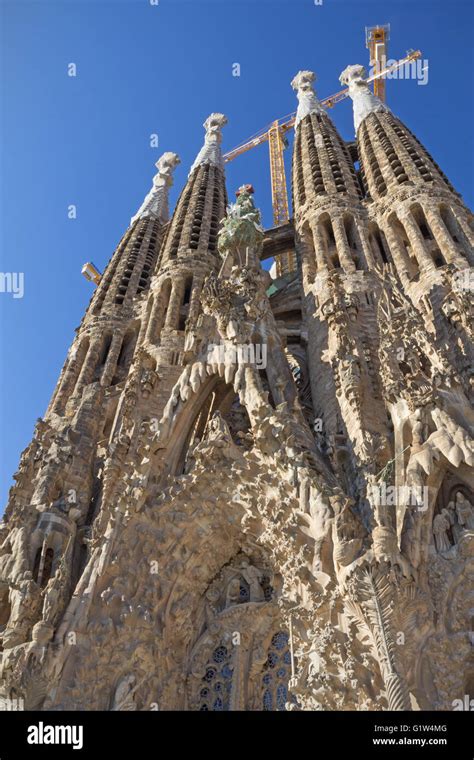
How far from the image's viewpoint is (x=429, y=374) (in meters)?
13.4

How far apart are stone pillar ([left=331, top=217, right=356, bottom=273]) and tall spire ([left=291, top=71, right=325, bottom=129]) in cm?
1229

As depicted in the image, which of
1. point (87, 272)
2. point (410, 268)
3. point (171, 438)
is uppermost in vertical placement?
point (87, 272)

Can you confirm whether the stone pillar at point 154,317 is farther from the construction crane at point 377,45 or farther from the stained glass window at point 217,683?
the construction crane at point 377,45

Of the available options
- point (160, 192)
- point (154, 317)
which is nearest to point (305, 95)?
point (160, 192)

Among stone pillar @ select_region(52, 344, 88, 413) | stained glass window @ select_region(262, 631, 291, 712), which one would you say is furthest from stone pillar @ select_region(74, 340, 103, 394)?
stained glass window @ select_region(262, 631, 291, 712)

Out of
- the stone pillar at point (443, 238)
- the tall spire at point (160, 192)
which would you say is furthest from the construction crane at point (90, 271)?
the stone pillar at point (443, 238)

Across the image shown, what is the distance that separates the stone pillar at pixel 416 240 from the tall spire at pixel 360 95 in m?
10.0

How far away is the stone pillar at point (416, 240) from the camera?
17766mm

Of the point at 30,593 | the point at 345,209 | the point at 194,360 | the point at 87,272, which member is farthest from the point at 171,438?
the point at 87,272

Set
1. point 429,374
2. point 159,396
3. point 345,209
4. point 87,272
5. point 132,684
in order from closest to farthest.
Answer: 1. point 132,684
2. point 429,374
3. point 159,396
4. point 345,209
5. point 87,272

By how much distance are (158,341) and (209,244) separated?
6.30 metres

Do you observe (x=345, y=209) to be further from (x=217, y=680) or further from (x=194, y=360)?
(x=217, y=680)

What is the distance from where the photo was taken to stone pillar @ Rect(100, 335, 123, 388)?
65.2 feet

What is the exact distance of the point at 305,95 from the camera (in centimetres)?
3375
